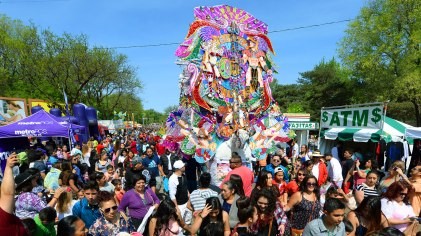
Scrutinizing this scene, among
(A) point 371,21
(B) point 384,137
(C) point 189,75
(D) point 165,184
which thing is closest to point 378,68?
(A) point 371,21

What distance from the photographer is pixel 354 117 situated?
11750 millimetres

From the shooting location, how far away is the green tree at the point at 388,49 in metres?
22.1

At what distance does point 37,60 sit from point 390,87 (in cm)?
2767

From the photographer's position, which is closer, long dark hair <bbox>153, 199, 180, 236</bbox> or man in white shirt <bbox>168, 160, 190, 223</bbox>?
long dark hair <bbox>153, 199, 180, 236</bbox>

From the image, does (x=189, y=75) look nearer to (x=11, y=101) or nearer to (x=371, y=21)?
(x=11, y=101)

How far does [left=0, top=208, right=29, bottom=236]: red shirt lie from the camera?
2429mm

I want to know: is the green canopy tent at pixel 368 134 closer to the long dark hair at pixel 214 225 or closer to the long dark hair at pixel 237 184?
the long dark hair at pixel 237 184

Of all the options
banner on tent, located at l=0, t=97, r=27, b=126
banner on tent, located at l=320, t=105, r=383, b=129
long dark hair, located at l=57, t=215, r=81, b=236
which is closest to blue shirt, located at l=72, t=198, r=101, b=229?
long dark hair, located at l=57, t=215, r=81, b=236

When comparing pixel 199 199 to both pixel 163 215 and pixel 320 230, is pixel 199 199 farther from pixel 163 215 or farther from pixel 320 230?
pixel 320 230

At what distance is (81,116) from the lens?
19953 millimetres

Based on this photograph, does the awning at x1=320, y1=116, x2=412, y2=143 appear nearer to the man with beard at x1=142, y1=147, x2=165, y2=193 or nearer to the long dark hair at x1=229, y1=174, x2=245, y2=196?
the man with beard at x1=142, y1=147, x2=165, y2=193

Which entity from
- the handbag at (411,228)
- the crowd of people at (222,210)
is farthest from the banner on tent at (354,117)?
the handbag at (411,228)

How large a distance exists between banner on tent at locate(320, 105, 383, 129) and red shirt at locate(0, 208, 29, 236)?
1004 cm

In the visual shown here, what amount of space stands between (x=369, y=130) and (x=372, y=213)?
8082mm
